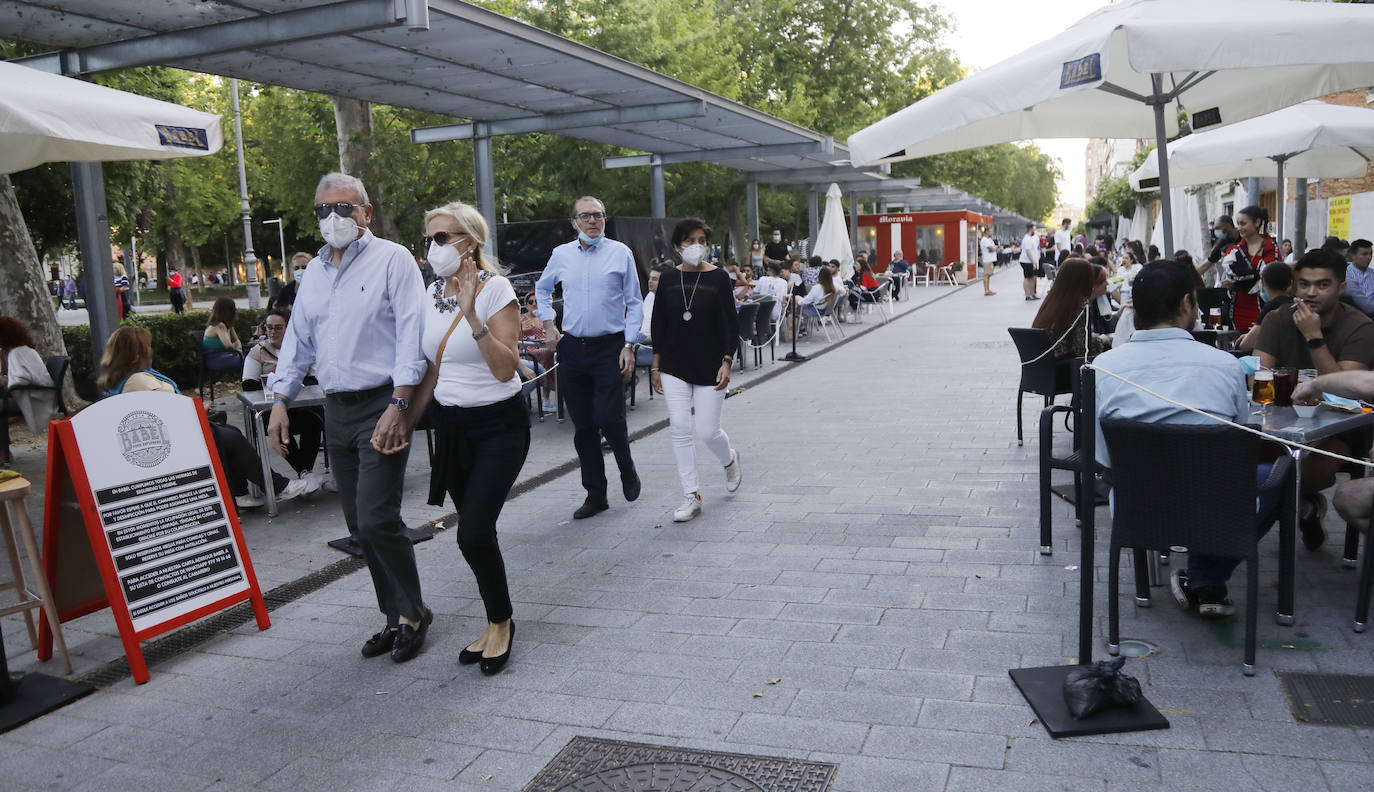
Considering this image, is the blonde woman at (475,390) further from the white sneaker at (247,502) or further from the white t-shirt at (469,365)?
the white sneaker at (247,502)

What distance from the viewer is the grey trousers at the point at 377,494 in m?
4.09

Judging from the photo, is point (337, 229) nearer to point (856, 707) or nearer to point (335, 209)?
point (335, 209)

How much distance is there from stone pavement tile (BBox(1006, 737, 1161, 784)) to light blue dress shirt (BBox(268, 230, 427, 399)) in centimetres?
262

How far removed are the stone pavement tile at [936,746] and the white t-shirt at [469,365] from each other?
186cm

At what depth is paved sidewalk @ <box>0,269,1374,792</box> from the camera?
3201 mm

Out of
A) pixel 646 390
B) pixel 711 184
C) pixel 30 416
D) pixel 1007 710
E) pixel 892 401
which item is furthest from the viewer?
pixel 711 184

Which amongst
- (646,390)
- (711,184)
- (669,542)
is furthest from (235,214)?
(669,542)

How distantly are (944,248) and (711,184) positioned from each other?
15817 mm

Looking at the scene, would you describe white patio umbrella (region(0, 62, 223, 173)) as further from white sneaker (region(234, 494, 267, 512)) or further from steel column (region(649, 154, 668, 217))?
steel column (region(649, 154, 668, 217))

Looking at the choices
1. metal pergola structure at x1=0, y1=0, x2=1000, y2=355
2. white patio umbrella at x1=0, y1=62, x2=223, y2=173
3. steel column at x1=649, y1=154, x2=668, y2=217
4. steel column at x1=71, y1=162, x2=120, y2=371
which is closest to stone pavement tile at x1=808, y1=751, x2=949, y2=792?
white patio umbrella at x1=0, y1=62, x2=223, y2=173

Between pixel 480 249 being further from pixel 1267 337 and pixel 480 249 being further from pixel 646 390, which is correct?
pixel 646 390

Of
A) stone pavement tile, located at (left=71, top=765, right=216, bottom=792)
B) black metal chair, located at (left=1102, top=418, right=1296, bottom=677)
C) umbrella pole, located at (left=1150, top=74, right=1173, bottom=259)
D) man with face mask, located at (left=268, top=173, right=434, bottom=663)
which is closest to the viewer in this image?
stone pavement tile, located at (left=71, top=765, right=216, bottom=792)

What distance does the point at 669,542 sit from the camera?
5703mm

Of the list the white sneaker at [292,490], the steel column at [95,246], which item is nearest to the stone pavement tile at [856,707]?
the white sneaker at [292,490]
